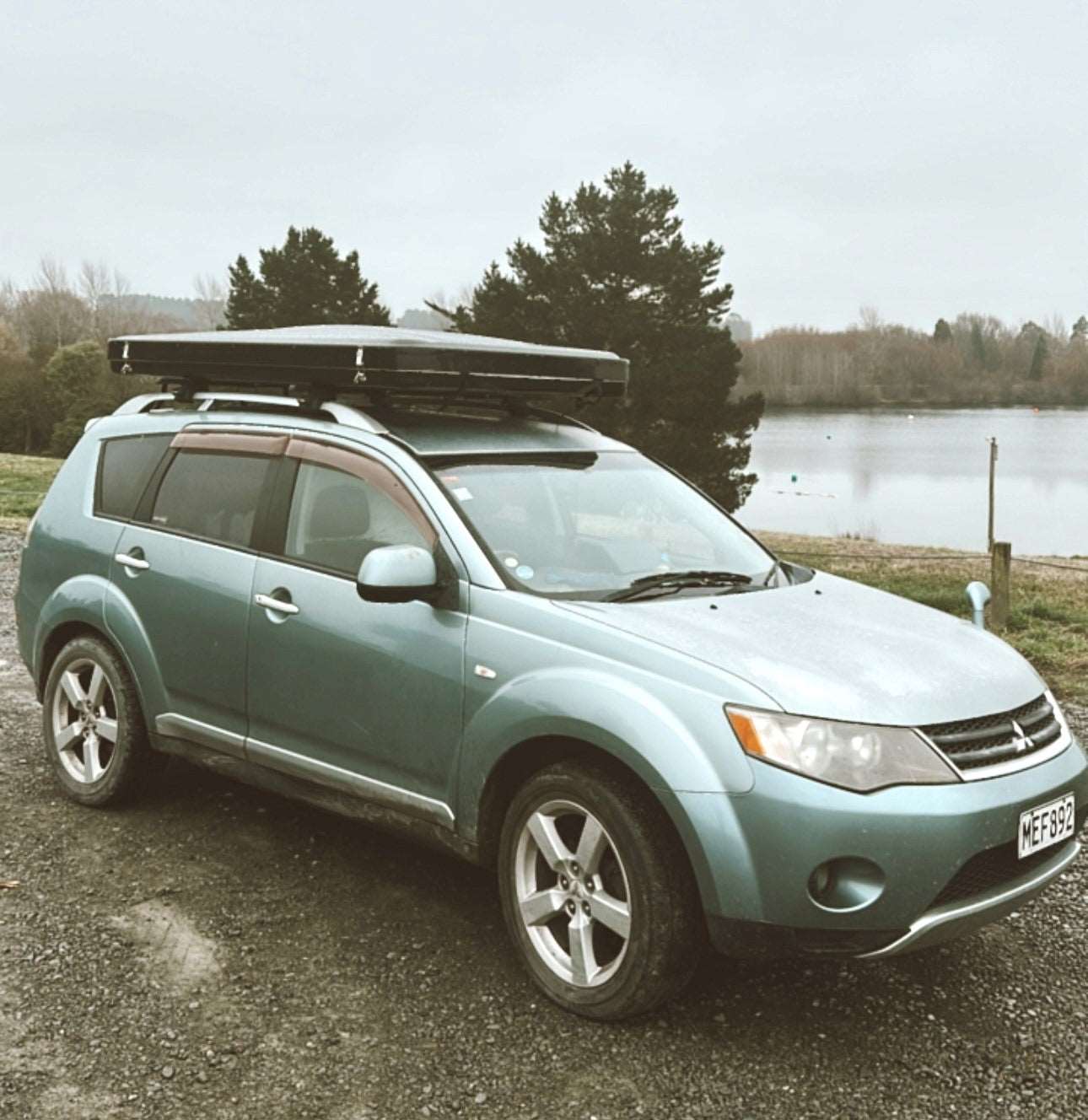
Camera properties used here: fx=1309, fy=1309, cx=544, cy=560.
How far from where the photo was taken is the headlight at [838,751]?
3354mm

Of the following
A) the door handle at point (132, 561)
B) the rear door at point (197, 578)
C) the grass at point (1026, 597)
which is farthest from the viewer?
the grass at point (1026, 597)

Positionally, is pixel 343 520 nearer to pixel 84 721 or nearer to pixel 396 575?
pixel 396 575

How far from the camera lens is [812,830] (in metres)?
3.29

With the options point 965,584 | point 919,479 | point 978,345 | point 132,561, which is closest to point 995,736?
point 132,561

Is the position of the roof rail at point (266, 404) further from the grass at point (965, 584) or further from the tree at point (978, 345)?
the tree at point (978, 345)

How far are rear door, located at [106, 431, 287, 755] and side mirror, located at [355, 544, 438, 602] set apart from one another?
0.91m

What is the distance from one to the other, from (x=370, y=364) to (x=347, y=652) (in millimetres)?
997

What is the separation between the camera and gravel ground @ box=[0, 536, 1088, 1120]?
3326mm

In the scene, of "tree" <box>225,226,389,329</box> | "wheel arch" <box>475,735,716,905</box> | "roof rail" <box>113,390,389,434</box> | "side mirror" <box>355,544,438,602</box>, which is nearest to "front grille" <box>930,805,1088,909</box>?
"wheel arch" <box>475,735,716,905</box>

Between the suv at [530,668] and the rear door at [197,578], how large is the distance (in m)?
0.01

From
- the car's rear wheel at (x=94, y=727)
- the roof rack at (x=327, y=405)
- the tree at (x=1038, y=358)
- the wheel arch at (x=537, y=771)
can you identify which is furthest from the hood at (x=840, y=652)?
the tree at (x=1038, y=358)

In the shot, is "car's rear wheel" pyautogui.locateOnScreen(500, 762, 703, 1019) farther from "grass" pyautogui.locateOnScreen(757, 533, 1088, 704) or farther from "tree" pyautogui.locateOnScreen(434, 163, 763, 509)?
"tree" pyautogui.locateOnScreen(434, 163, 763, 509)

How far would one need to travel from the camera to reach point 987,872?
11.5 feet

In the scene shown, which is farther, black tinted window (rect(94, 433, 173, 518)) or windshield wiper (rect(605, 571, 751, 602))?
black tinted window (rect(94, 433, 173, 518))
